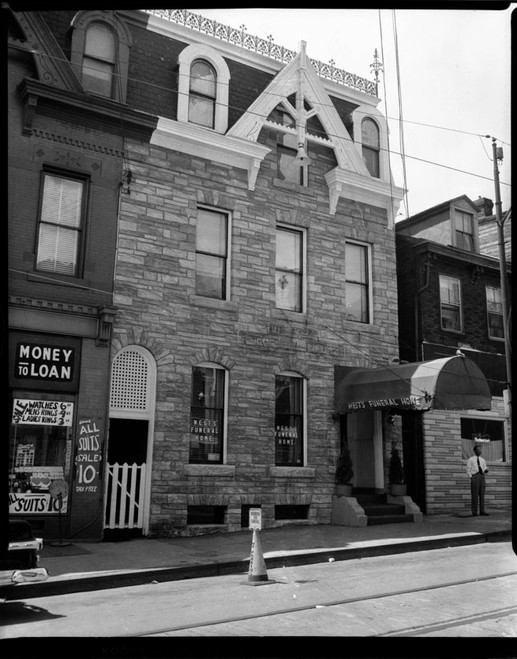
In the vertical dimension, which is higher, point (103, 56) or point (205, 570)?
point (103, 56)

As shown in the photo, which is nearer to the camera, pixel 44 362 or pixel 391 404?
pixel 44 362

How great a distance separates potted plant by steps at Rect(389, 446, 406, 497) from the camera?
14.1 meters

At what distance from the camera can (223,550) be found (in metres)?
9.95

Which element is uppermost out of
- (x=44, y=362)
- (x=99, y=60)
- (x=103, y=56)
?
(x=103, y=56)

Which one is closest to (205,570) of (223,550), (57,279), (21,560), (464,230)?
(223,550)

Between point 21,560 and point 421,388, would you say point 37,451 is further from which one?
point 421,388

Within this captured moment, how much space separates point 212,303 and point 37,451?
13.8ft

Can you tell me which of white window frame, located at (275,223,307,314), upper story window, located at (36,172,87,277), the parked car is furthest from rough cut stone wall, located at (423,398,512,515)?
the parked car

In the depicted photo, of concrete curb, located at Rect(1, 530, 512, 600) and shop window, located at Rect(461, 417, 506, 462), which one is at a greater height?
shop window, located at Rect(461, 417, 506, 462)

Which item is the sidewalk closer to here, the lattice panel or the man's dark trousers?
the man's dark trousers

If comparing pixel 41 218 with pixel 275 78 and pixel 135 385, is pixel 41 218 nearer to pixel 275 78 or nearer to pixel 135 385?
pixel 135 385

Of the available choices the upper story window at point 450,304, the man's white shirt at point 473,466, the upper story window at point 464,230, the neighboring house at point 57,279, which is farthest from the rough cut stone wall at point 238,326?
the upper story window at point 464,230

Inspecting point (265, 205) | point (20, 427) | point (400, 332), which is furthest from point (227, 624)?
point (400, 332)

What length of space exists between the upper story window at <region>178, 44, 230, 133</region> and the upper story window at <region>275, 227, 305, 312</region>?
2558 millimetres
